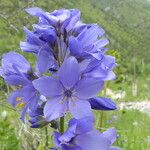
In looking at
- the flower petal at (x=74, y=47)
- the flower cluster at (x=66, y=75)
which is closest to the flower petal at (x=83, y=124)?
the flower cluster at (x=66, y=75)

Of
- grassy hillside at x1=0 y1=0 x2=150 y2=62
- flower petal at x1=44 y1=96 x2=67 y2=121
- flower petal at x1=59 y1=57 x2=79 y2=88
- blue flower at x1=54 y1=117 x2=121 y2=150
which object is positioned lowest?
grassy hillside at x1=0 y1=0 x2=150 y2=62

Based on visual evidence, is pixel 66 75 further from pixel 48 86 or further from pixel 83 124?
pixel 83 124

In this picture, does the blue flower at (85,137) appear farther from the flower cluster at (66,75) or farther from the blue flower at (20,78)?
the blue flower at (20,78)

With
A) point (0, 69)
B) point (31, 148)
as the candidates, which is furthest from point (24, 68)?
point (31, 148)

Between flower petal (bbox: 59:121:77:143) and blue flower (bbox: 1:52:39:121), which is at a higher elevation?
blue flower (bbox: 1:52:39:121)

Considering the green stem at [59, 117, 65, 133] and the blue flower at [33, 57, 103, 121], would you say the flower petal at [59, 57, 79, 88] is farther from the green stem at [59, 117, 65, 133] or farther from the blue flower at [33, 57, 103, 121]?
the green stem at [59, 117, 65, 133]

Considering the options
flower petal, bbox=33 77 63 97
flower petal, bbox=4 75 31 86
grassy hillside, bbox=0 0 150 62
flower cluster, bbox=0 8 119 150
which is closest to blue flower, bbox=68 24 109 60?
flower cluster, bbox=0 8 119 150

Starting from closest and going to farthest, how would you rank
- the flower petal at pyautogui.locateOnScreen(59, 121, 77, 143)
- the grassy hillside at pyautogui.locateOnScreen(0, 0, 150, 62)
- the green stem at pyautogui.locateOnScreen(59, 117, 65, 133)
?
the flower petal at pyautogui.locateOnScreen(59, 121, 77, 143)
the green stem at pyautogui.locateOnScreen(59, 117, 65, 133)
the grassy hillside at pyautogui.locateOnScreen(0, 0, 150, 62)
